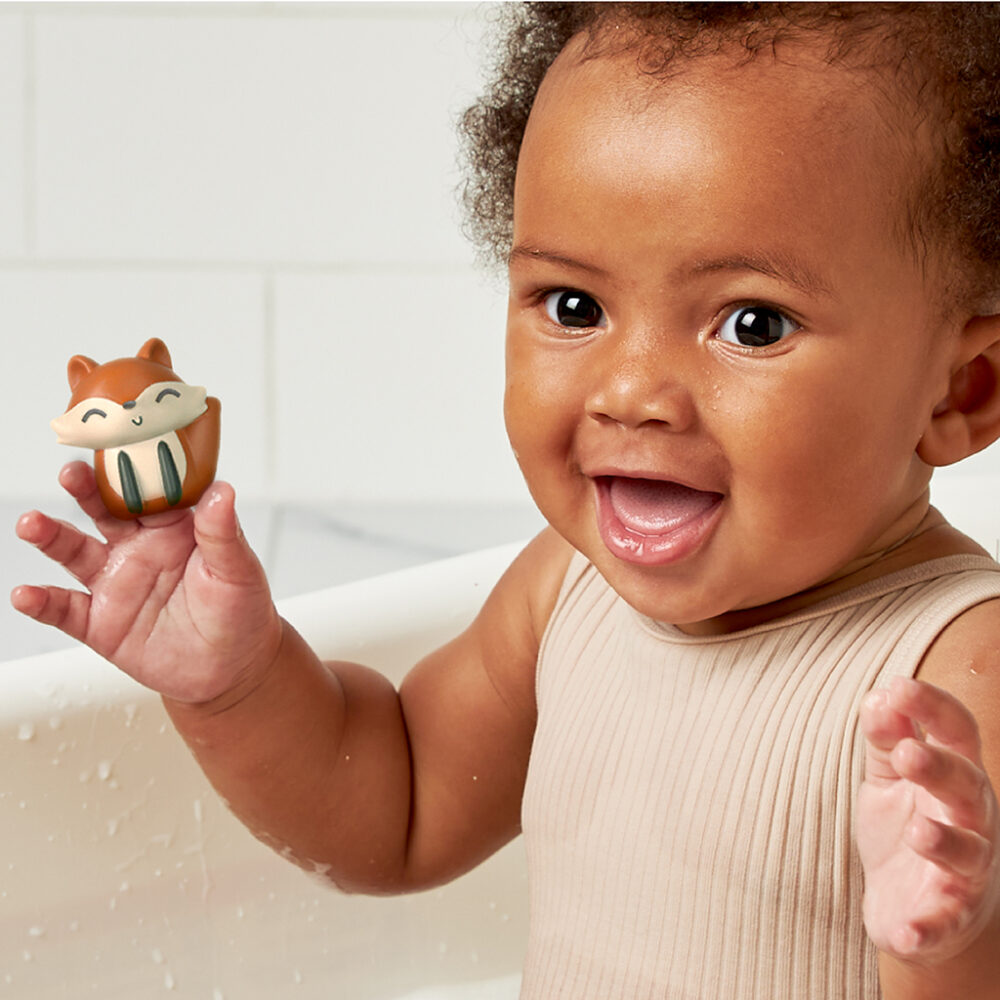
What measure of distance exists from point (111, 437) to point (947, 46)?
379 mm

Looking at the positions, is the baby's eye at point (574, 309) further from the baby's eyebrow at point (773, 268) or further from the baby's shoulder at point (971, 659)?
the baby's shoulder at point (971, 659)

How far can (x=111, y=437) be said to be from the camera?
68 centimetres

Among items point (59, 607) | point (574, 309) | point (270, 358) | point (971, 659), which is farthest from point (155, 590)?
point (270, 358)

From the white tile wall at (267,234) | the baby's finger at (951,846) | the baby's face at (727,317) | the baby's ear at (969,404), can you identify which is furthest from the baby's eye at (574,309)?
the white tile wall at (267,234)

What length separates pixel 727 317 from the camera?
2.00 ft

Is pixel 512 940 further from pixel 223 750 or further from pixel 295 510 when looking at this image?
pixel 295 510

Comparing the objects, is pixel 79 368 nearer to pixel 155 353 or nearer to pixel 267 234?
pixel 155 353

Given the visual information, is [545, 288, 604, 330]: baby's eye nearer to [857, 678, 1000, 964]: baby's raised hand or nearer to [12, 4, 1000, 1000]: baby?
[12, 4, 1000, 1000]: baby

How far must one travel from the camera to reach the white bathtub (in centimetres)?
98

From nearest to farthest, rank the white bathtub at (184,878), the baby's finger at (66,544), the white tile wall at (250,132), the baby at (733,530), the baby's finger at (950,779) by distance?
1. the baby's finger at (950,779)
2. the baby at (733,530)
3. the baby's finger at (66,544)
4. the white bathtub at (184,878)
5. the white tile wall at (250,132)

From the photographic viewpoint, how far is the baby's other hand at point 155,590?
0.71 meters

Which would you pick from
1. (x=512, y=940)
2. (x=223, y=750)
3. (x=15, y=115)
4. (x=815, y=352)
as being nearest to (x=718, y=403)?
(x=815, y=352)

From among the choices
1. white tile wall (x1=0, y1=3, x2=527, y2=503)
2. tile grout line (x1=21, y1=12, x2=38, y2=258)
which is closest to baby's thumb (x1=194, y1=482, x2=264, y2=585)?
white tile wall (x1=0, y1=3, x2=527, y2=503)

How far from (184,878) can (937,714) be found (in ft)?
2.21
